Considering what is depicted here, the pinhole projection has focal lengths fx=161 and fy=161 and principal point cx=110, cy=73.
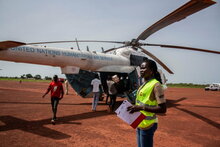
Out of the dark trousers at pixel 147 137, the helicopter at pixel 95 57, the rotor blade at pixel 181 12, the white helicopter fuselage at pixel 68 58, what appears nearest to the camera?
the dark trousers at pixel 147 137

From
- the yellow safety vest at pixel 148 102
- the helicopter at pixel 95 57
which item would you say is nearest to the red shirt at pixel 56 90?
the helicopter at pixel 95 57

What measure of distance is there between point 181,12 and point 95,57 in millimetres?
6230

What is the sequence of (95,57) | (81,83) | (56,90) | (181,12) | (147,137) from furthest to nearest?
(81,83) < (95,57) < (56,90) < (181,12) < (147,137)

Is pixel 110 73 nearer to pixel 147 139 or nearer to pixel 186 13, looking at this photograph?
pixel 186 13

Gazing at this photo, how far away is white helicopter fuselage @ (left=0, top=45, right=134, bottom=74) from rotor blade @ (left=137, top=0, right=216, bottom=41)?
4.09 metres

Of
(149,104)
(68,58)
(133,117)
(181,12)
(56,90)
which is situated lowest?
(56,90)

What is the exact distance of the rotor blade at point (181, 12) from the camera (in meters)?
4.79

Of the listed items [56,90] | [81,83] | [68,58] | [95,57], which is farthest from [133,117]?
[81,83]

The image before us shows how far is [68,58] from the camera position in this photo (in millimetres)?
9328

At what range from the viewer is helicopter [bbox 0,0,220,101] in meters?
5.95

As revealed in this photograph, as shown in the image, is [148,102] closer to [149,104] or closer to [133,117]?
[149,104]

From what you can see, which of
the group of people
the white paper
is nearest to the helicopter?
the group of people

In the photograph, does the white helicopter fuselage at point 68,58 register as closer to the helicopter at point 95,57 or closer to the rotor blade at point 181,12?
the helicopter at point 95,57

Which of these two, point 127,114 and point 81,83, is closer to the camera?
point 127,114
